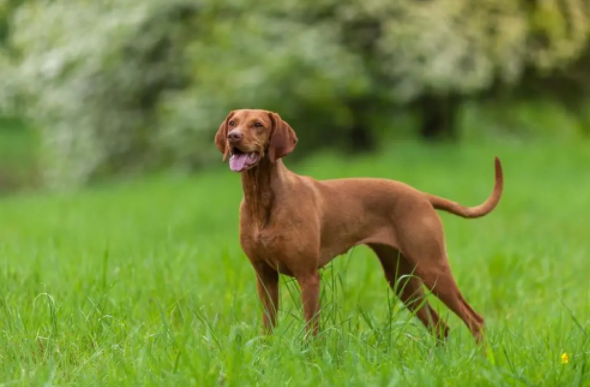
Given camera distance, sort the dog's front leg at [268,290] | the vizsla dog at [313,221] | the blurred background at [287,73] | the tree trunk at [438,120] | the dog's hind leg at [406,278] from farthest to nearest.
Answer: the tree trunk at [438,120] → the blurred background at [287,73] → the dog's hind leg at [406,278] → the dog's front leg at [268,290] → the vizsla dog at [313,221]

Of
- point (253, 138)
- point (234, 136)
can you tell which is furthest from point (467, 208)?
point (234, 136)

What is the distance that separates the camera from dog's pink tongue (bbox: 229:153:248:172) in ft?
14.3

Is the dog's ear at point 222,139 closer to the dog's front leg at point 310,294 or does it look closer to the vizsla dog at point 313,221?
the vizsla dog at point 313,221

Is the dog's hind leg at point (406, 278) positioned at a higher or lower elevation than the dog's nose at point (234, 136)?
lower

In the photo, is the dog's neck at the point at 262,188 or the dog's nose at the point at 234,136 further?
the dog's neck at the point at 262,188

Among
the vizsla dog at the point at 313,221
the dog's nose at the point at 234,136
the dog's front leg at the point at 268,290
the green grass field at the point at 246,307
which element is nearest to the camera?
the green grass field at the point at 246,307

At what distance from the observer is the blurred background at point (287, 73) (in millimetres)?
16469

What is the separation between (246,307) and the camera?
5812mm

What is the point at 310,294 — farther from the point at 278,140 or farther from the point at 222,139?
the point at 222,139

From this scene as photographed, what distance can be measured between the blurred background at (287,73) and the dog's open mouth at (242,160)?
461 inches

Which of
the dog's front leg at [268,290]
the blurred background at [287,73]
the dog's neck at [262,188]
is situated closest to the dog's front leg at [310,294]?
the dog's front leg at [268,290]

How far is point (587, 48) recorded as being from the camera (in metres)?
18.7

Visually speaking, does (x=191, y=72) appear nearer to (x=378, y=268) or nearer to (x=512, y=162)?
(x=512, y=162)

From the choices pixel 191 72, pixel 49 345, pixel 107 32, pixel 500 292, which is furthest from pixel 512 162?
pixel 49 345
